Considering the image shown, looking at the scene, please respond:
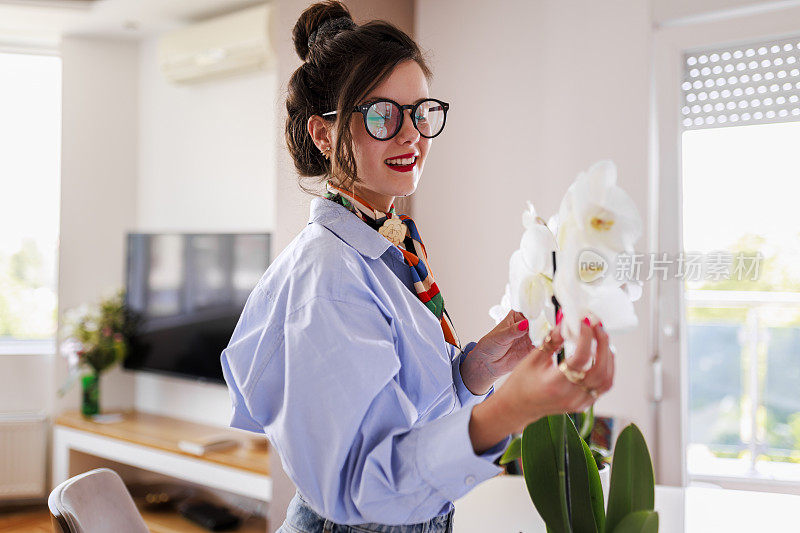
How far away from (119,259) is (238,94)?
1.34 meters

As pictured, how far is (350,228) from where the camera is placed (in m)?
1.01

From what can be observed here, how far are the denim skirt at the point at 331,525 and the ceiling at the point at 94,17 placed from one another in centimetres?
317

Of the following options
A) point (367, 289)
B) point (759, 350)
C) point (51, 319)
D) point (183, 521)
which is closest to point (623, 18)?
point (759, 350)

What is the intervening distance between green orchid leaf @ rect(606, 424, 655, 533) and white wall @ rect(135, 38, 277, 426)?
2857 millimetres

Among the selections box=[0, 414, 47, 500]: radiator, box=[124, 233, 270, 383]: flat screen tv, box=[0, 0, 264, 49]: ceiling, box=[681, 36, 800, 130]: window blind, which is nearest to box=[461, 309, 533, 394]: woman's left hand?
box=[681, 36, 800, 130]: window blind

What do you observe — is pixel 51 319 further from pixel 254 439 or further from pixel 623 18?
pixel 623 18

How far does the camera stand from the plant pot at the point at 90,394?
3869 mm

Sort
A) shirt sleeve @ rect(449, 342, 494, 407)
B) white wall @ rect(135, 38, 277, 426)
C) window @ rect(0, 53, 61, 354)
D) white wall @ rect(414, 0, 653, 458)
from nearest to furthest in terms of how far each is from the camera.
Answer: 1. shirt sleeve @ rect(449, 342, 494, 407)
2. white wall @ rect(414, 0, 653, 458)
3. white wall @ rect(135, 38, 277, 426)
4. window @ rect(0, 53, 61, 354)

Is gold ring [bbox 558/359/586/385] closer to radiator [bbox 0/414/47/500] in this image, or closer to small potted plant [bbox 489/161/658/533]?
small potted plant [bbox 489/161/658/533]

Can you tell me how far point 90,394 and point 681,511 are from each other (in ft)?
11.3

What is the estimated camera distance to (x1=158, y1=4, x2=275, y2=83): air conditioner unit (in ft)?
11.3

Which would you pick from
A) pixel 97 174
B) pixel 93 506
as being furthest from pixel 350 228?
pixel 97 174

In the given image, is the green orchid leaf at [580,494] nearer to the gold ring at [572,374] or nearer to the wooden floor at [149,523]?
the gold ring at [572,374]

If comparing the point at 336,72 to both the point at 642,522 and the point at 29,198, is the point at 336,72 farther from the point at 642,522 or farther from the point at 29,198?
the point at 29,198
